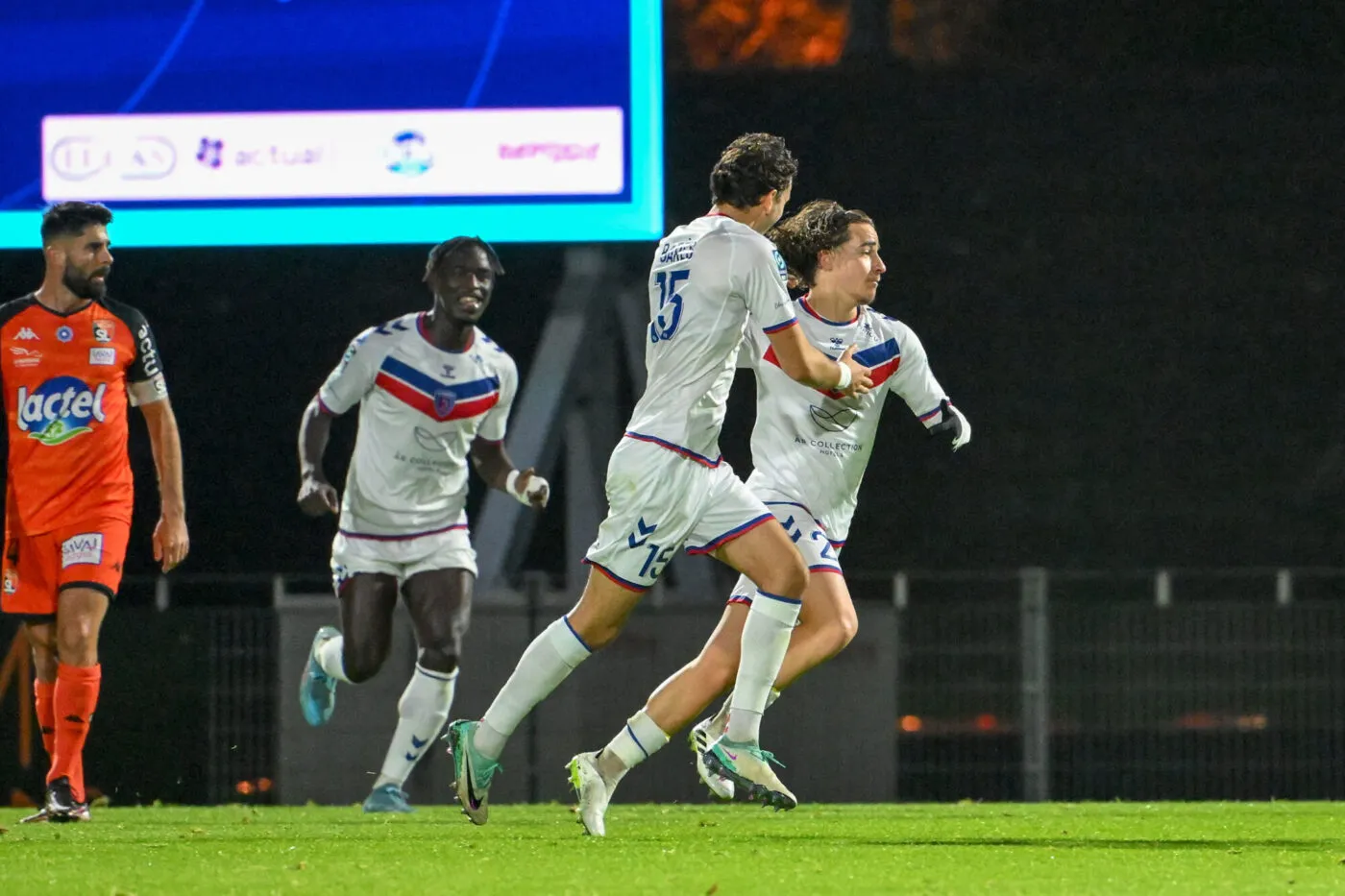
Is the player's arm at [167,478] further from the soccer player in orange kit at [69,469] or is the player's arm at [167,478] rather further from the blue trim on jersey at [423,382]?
the blue trim on jersey at [423,382]

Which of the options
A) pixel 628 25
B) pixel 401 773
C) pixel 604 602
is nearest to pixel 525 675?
pixel 604 602

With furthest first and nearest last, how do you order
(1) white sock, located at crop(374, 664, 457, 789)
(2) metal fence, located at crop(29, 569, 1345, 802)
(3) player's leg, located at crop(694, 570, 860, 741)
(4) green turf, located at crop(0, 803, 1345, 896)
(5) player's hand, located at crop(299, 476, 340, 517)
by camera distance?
(2) metal fence, located at crop(29, 569, 1345, 802) → (1) white sock, located at crop(374, 664, 457, 789) → (5) player's hand, located at crop(299, 476, 340, 517) → (3) player's leg, located at crop(694, 570, 860, 741) → (4) green turf, located at crop(0, 803, 1345, 896)

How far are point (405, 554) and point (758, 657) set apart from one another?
2.27 metres

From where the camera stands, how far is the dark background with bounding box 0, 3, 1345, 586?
16109 mm

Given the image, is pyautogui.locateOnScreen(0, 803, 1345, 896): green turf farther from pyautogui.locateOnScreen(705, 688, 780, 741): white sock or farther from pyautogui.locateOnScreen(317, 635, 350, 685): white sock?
pyautogui.locateOnScreen(317, 635, 350, 685): white sock

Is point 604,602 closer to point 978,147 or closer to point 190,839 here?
point 190,839

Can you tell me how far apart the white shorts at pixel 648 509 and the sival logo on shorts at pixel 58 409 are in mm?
2262

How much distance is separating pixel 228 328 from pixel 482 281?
8.74m

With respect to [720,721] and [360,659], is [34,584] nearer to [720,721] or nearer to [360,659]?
[360,659]

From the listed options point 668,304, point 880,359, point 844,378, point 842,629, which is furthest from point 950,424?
point 668,304

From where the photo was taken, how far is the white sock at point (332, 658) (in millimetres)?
8641

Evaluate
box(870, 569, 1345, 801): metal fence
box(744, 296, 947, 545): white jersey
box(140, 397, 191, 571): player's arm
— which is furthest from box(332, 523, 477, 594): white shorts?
box(870, 569, 1345, 801): metal fence

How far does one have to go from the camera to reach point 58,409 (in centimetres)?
755

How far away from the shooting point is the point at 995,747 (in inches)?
421
